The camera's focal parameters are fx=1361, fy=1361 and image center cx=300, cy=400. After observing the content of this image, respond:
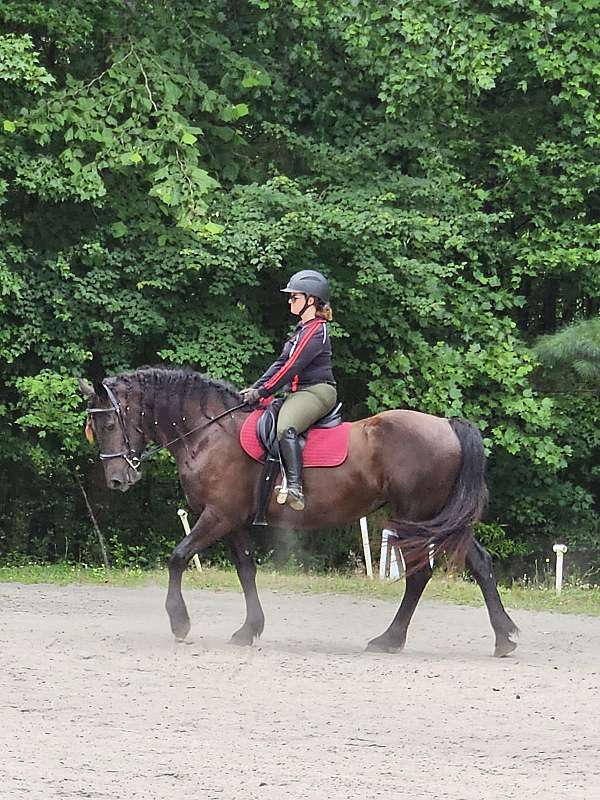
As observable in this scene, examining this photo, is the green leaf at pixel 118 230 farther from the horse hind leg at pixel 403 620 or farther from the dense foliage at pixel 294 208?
the horse hind leg at pixel 403 620

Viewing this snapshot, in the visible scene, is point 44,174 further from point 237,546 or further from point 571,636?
point 571,636

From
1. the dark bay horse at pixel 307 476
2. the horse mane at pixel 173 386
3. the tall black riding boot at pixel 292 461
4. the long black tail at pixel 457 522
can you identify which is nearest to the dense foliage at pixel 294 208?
the horse mane at pixel 173 386

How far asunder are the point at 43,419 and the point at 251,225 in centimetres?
340

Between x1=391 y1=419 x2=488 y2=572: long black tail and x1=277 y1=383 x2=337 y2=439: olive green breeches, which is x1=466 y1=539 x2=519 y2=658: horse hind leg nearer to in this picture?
x1=391 y1=419 x2=488 y2=572: long black tail

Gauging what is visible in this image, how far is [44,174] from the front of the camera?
51.7ft

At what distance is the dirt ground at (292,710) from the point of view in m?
6.40

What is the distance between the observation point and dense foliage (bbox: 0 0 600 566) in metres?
16.2

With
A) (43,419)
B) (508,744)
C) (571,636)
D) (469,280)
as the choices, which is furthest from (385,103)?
(508,744)

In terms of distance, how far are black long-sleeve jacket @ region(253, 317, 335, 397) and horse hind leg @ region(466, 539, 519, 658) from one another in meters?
1.75

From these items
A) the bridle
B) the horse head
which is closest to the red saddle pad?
the bridle

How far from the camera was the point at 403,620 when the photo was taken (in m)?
10.5

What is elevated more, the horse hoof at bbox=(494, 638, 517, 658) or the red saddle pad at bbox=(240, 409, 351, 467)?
the red saddle pad at bbox=(240, 409, 351, 467)

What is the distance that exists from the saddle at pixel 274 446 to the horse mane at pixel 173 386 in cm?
33

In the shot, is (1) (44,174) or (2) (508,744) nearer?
(2) (508,744)
